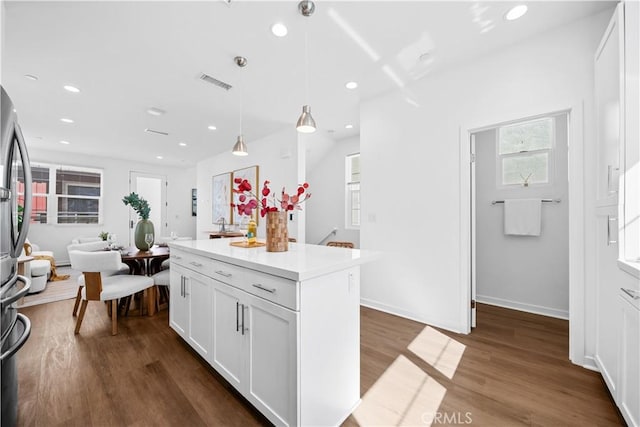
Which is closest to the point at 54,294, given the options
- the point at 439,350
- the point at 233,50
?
the point at 233,50

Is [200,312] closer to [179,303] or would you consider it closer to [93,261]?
[179,303]

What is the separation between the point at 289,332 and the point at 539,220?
3332 millimetres

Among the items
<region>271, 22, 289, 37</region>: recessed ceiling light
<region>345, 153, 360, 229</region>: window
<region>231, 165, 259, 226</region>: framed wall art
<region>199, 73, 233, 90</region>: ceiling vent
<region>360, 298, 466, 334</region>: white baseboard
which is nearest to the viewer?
<region>271, 22, 289, 37</region>: recessed ceiling light

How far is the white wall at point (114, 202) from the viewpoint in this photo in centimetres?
597

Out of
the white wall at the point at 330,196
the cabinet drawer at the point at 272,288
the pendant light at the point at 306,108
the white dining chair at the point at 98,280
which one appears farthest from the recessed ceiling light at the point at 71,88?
the white wall at the point at 330,196

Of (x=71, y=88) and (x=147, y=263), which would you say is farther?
(x=147, y=263)

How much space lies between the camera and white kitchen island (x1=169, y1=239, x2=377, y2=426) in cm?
118

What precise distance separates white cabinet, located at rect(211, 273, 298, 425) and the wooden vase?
0.39 meters

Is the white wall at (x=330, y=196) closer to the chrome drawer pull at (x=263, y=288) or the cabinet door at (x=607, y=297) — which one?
the cabinet door at (x=607, y=297)

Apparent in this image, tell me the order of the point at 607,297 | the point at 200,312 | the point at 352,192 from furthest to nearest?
the point at 352,192
the point at 200,312
the point at 607,297

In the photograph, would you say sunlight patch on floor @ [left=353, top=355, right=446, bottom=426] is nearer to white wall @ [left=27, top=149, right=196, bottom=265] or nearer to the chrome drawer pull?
the chrome drawer pull

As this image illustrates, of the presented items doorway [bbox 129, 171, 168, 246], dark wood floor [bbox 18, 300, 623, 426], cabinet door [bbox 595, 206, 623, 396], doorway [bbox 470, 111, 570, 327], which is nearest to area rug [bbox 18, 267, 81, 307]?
dark wood floor [bbox 18, 300, 623, 426]

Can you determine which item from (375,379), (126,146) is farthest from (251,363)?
(126,146)

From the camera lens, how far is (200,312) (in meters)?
1.89
